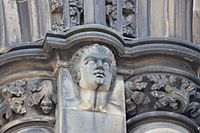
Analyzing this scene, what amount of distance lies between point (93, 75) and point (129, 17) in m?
0.75

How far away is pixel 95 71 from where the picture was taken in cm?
1240

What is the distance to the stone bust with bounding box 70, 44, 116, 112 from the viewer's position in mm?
12375

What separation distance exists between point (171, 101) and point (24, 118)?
1.04m

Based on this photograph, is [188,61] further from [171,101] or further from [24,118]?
[24,118]

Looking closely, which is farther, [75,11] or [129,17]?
[129,17]

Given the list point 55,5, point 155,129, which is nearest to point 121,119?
point 155,129

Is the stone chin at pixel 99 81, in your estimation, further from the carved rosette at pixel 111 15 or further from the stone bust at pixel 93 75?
the carved rosette at pixel 111 15

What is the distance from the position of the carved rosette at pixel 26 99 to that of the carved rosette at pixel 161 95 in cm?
55

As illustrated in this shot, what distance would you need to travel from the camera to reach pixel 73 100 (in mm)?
12383

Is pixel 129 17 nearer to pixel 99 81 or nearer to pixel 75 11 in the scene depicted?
pixel 75 11

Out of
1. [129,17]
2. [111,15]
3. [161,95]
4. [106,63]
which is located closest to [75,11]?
[111,15]

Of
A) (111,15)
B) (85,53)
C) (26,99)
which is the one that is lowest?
(26,99)

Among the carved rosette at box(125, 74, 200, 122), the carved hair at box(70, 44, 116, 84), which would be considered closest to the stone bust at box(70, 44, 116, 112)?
the carved hair at box(70, 44, 116, 84)

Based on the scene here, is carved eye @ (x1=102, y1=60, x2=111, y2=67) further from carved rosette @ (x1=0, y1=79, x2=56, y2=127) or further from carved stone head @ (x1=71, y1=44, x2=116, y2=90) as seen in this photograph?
carved rosette @ (x1=0, y1=79, x2=56, y2=127)
